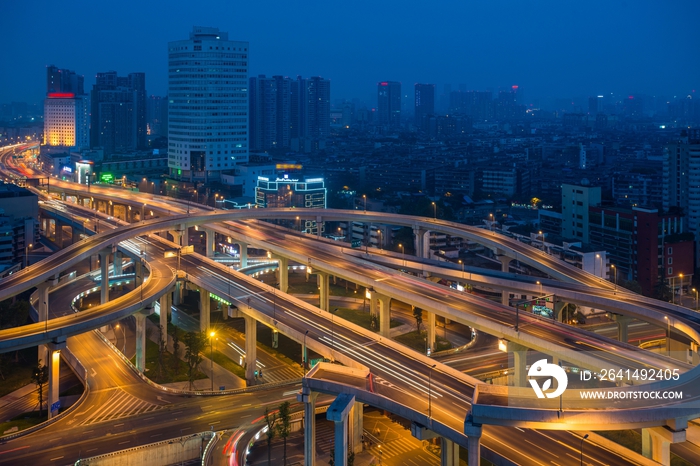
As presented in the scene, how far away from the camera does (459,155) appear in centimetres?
11181

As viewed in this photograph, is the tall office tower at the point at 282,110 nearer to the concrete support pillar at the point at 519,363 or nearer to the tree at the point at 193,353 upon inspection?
the tree at the point at 193,353

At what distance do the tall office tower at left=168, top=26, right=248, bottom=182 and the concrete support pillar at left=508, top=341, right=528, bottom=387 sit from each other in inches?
2108

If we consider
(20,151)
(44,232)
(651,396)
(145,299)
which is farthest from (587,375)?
(20,151)

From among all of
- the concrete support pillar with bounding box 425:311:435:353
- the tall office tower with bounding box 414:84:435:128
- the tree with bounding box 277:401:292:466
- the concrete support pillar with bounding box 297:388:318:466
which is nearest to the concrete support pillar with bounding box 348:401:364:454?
the concrete support pillar with bounding box 297:388:318:466

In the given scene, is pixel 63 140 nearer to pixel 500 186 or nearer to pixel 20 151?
pixel 20 151

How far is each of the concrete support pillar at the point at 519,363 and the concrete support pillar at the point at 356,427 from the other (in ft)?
19.5

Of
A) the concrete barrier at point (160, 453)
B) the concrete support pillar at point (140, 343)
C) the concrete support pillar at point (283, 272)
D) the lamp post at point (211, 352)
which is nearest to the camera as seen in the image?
the concrete barrier at point (160, 453)

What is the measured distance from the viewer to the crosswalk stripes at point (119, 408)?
2283cm

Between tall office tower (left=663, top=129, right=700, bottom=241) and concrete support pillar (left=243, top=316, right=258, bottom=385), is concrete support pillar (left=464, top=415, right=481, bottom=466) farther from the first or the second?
tall office tower (left=663, top=129, right=700, bottom=241)

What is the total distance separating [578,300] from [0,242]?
97.7ft

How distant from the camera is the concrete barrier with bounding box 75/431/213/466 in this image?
1972 cm

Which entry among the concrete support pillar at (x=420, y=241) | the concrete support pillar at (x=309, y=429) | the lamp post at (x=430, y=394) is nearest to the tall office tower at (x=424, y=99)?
the concrete support pillar at (x=420, y=241)

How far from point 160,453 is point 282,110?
111 meters

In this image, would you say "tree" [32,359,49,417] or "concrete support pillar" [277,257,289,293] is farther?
"concrete support pillar" [277,257,289,293]
